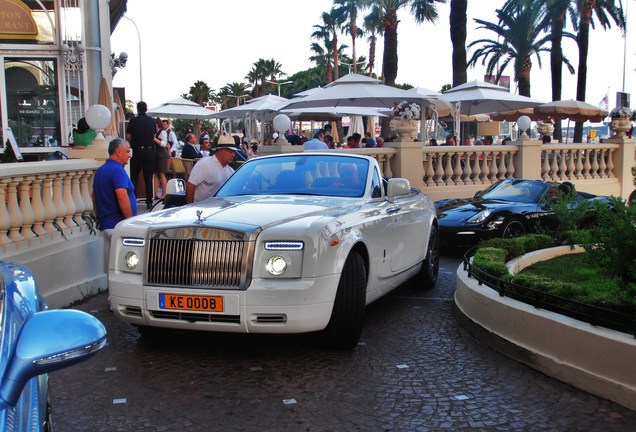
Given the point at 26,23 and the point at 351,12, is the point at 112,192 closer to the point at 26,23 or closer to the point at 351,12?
the point at 26,23

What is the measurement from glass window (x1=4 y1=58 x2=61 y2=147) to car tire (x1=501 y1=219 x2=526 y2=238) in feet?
28.9

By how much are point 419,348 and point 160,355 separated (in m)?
2.16

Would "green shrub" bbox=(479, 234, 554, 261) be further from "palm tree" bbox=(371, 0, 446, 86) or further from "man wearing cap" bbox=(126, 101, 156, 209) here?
"palm tree" bbox=(371, 0, 446, 86)

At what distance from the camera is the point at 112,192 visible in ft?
23.2

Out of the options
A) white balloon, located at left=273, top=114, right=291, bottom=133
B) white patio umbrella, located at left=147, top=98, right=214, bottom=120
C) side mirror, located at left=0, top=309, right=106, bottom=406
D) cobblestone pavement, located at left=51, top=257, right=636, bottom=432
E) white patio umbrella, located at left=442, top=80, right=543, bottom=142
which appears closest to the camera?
side mirror, located at left=0, top=309, right=106, bottom=406

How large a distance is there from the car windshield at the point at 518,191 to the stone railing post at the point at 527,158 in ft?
16.0

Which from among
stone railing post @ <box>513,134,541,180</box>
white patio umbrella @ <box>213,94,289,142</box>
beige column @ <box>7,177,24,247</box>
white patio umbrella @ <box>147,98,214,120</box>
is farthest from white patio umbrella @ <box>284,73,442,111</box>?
beige column @ <box>7,177,24,247</box>

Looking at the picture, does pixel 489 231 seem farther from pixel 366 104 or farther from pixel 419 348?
pixel 366 104

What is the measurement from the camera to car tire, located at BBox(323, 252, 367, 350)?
5445 mm

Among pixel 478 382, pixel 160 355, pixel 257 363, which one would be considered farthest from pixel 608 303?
pixel 160 355

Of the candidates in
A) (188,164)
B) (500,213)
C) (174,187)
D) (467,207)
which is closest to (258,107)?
(188,164)

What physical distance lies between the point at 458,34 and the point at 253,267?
20.1 metres

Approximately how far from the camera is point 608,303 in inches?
194

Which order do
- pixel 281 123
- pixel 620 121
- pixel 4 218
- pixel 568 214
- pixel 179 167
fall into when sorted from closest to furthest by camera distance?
pixel 4 218
pixel 568 214
pixel 281 123
pixel 179 167
pixel 620 121
